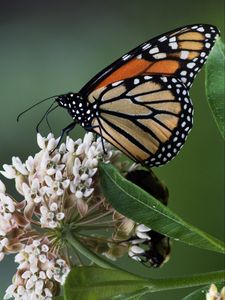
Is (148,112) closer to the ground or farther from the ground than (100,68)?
farther from the ground

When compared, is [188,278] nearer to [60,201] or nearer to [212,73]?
[60,201]

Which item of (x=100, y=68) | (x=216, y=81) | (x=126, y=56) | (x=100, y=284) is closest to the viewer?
(x=100, y=284)

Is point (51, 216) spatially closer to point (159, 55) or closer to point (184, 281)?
point (184, 281)

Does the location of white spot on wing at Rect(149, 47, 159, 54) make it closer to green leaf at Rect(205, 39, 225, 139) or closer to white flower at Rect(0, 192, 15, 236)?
green leaf at Rect(205, 39, 225, 139)

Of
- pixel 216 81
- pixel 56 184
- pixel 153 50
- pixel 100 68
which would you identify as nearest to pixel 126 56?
pixel 153 50

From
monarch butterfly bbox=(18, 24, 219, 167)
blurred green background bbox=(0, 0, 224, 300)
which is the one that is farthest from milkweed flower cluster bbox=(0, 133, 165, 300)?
blurred green background bbox=(0, 0, 224, 300)

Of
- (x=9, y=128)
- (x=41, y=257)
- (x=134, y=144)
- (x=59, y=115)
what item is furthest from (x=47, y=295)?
(x=9, y=128)
